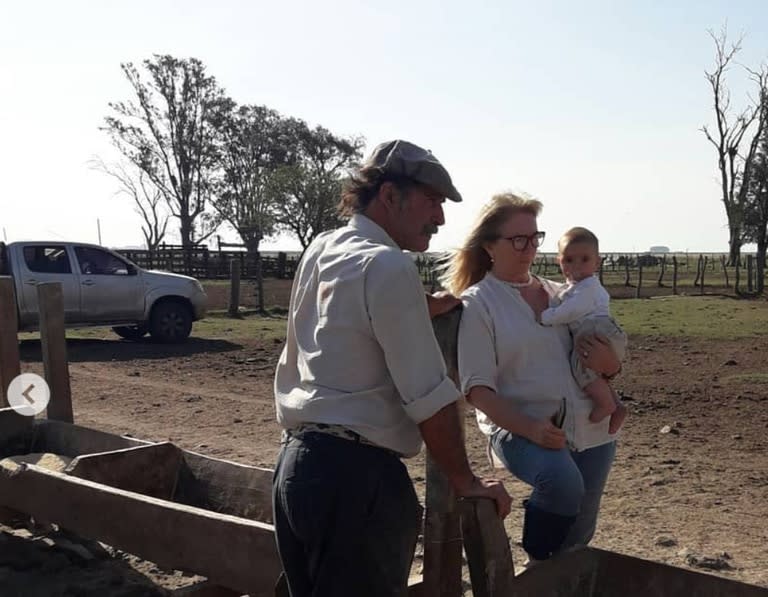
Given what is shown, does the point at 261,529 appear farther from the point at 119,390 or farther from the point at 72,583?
the point at 119,390

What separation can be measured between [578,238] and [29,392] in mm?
4831

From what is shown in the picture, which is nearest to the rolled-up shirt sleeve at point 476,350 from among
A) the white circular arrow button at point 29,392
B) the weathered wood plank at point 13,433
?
the weathered wood plank at point 13,433

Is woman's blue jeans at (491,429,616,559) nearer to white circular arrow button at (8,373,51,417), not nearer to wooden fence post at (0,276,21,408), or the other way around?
white circular arrow button at (8,373,51,417)

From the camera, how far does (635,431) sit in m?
7.41

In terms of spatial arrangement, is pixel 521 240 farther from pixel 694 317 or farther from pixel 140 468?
pixel 694 317

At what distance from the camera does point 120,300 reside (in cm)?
1420

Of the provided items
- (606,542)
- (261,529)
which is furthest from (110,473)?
(606,542)

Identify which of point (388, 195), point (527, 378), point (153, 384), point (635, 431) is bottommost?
point (153, 384)

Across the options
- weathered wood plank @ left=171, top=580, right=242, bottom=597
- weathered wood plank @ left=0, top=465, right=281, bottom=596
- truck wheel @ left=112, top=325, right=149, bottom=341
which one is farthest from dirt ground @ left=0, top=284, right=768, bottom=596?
truck wheel @ left=112, top=325, right=149, bottom=341

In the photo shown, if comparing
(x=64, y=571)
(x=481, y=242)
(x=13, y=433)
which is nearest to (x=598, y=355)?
(x=481, y=242)

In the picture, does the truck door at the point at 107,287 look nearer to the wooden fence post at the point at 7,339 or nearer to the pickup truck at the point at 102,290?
the pickup truck at the point at 102,290

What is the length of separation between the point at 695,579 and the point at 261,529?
1.48 metres

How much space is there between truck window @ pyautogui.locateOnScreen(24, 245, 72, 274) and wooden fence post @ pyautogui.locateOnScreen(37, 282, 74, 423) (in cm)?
737

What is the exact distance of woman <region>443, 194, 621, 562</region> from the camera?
110 inches
